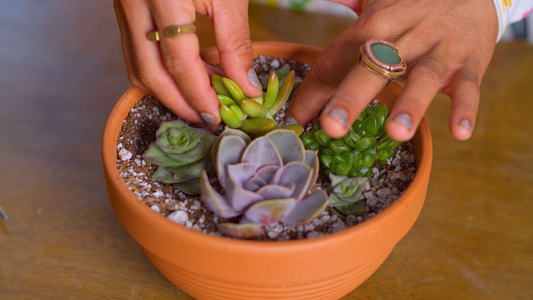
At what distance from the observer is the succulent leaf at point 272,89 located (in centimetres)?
70

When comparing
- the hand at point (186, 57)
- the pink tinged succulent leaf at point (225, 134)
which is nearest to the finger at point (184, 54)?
the hand at point (186, 57)

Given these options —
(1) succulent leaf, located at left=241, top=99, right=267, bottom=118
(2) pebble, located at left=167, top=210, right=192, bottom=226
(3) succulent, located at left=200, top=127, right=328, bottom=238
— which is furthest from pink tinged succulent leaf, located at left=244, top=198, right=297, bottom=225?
(1) succulent leaf, located at left=241, top=99, right=267, bottom=118

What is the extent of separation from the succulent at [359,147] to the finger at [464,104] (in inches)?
4.2

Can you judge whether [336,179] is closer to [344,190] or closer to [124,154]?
[344,190]

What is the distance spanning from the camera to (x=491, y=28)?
2.58ft

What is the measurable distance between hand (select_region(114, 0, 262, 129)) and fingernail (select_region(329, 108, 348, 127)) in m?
0.24

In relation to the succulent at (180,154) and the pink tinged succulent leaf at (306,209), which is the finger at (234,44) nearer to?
the succulent at (180,154)

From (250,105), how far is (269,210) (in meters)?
0.23

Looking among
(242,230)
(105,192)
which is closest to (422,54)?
(242,230)

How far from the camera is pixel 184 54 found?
0.64 metres

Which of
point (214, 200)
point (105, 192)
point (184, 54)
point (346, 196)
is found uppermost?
point (184, 54)

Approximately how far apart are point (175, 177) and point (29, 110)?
26.0 inches

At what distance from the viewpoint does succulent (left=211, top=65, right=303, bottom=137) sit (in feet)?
2.19

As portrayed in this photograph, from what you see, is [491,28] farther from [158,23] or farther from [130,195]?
[130,195]
